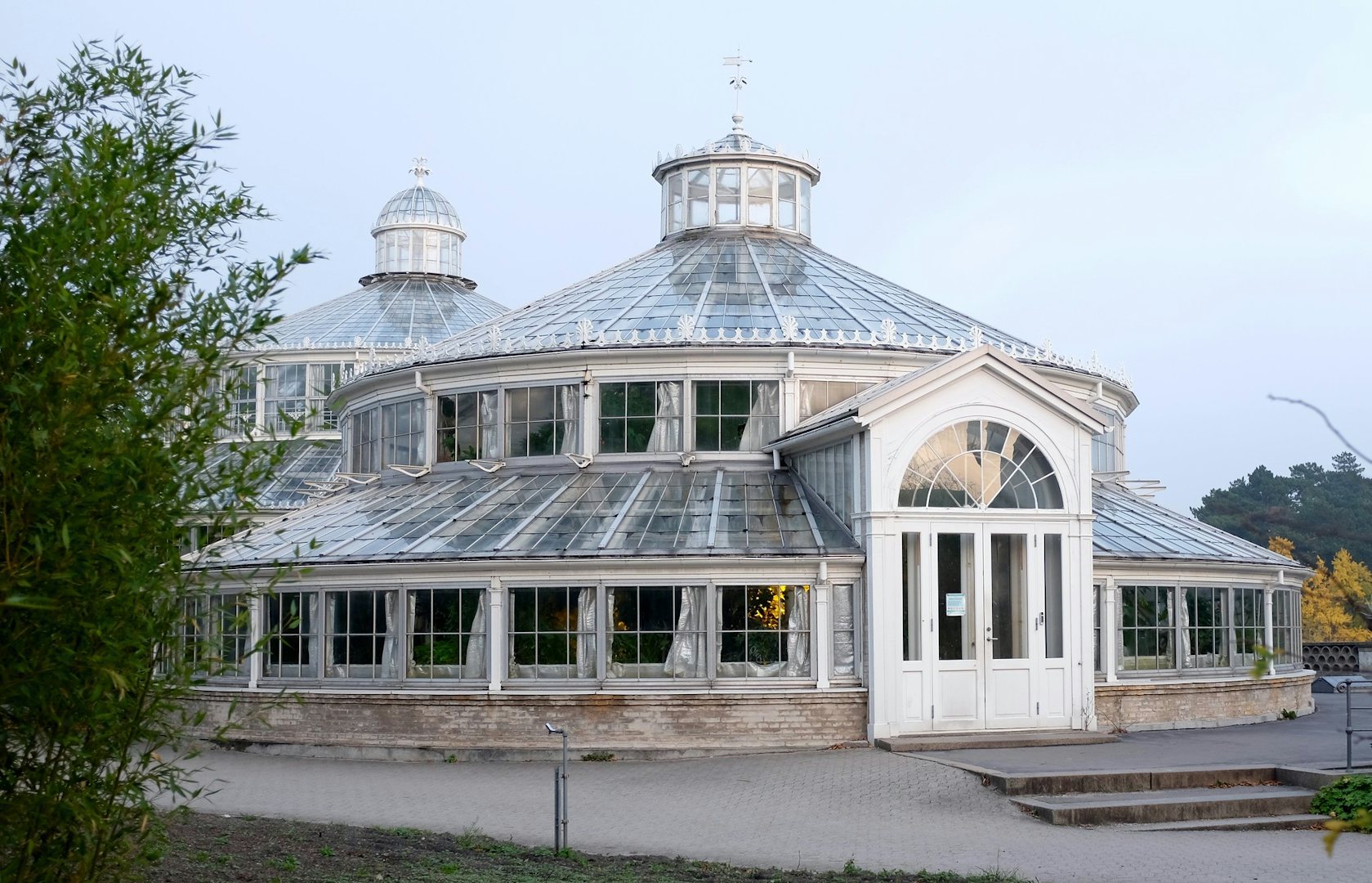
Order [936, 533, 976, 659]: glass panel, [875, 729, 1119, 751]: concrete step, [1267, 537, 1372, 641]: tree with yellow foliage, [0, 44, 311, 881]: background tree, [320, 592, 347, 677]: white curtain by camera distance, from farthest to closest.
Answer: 1. [1267, 537, 1372, 641]: tree with yellow foliage
2. [320, 592, 347, 677]: white curtain
3. [936, 533, 976, 659]: glass panel
4. [875, 729, 1119, 751]: concrete step
5. [0, 44, 311, 881]: background tree

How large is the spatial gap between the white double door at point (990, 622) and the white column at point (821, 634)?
1129 millimetres

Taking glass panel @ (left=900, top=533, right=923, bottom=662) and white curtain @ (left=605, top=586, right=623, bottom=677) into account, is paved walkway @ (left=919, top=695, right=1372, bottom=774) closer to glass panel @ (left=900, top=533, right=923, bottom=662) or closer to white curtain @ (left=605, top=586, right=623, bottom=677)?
glass panel @ (left=900, top=533, right=923, bottom=662)

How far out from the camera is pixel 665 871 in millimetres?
11773

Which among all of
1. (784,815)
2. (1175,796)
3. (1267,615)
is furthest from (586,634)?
(1267,615)

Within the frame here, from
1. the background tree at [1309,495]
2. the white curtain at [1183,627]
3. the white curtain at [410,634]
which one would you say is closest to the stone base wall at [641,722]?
the white curtain at [410,634]

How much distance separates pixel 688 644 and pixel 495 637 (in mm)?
2678

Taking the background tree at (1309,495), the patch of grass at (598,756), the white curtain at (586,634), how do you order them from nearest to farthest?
the patch of grass at (598,756) < the white curtain at (586,634) < the background tree at (1309,495)

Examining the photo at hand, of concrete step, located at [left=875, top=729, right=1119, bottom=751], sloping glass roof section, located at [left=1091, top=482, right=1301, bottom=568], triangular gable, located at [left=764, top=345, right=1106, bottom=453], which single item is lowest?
concrete step, located at [left=875, top=729, right=1119, bottom=751]

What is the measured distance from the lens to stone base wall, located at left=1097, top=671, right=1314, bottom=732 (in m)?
21.4

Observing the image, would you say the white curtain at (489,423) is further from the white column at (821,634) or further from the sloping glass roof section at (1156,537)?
the sloping glass roof section at (1156,537)

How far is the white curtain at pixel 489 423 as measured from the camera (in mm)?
24984

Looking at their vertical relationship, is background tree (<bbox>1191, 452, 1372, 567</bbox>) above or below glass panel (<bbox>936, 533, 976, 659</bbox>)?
above

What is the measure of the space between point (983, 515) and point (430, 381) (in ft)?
35.3

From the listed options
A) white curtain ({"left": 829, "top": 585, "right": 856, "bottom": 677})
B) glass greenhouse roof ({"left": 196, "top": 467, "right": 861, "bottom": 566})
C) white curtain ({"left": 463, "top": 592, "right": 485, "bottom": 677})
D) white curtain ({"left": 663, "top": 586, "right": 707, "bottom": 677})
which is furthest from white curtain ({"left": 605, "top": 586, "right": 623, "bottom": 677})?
white curtain ({"left": 829, "top": 585, "right": 856, "bottom": 677})
